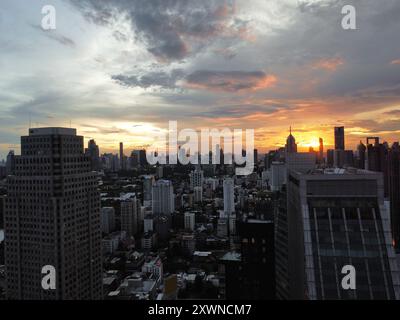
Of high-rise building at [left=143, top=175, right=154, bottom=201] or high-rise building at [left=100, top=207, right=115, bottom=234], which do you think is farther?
high-rise building at [left=143, top=175, right=154, bottom=201]

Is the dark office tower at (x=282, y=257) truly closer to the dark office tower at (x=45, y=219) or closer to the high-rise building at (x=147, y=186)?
the dark office tower at (x=45, y=219)

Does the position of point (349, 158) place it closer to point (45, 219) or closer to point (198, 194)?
A: point (45, 219)

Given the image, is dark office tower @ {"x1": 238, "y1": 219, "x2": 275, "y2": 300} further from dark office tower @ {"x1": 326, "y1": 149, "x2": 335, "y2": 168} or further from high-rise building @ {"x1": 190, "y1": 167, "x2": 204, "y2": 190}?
high-rise building @ {"x1": 190, "y1": 167, "x2": 204, "y2": 190}

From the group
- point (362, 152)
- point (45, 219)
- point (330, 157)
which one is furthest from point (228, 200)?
point (45, 219)

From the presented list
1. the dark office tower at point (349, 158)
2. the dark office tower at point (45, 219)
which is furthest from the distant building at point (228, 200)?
the dark office tower at point (45, 219)

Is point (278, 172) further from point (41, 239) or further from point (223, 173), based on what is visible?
point (41, 239)

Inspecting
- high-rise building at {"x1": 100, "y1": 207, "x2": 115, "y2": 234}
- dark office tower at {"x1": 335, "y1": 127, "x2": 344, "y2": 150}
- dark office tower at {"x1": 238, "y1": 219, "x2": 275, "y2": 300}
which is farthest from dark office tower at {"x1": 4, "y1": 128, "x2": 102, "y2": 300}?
high-rise building at {"x1": 100, "y1": 207, "x2": 115, "y2": 234}

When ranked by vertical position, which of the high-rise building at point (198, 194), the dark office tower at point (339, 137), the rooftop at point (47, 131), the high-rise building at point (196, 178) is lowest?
the high-rise building at point (198, 194)

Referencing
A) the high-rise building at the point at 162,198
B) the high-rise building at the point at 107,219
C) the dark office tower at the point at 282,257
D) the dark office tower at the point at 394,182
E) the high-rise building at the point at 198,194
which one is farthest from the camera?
the high-rise building at the point at 198,194
